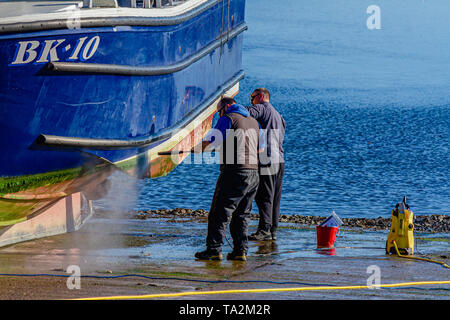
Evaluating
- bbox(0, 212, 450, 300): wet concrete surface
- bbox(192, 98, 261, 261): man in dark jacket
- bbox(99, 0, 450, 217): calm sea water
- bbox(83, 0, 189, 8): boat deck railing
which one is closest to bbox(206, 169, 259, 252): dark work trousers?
bbox(192, 98, 261, 261): man in dark jacket

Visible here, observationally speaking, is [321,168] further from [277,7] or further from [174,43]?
[277,7]

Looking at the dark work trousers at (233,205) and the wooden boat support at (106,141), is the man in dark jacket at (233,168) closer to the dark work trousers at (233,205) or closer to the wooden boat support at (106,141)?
the dark work trousers at (233,205)

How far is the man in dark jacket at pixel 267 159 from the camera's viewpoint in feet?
22.9

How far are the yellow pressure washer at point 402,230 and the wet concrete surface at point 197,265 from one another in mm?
170

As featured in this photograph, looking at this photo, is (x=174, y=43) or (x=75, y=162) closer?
(x=75, y=162)

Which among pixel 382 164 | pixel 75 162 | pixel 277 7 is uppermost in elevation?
pixel 277 7

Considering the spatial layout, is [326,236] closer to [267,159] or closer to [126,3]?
[267,159]

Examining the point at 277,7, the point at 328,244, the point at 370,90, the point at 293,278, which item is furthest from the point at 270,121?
the point at 277,7

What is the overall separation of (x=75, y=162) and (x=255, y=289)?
7.86ft

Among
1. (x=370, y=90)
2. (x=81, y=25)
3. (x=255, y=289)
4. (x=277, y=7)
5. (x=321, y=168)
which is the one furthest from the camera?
(x=277, y=7)

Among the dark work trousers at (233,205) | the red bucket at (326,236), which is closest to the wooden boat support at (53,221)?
the dark work trousers at (233,205)

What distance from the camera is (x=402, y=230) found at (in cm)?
647

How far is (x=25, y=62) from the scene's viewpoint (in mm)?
6047

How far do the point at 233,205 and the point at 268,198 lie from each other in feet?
3.53
